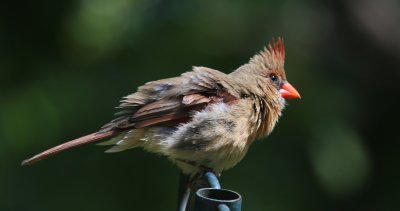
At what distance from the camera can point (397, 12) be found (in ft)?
21.5

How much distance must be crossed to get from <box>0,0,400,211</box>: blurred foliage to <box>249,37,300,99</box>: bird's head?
1.24 m

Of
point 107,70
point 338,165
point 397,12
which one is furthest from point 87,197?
point 397,12

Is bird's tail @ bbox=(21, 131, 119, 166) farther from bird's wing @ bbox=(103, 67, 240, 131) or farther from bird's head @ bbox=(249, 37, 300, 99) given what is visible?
bird's head @ bbox=(249, 37, 300, 99)

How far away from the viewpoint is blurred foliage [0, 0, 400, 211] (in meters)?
6.10

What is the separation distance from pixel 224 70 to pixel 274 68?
1729mm

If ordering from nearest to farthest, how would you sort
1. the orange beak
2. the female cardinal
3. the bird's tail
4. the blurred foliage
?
the bird's tail < the female cardinal < the orange beak < the blurred foliage

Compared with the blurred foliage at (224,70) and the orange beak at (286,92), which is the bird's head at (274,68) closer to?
the orange beak at (286,92)

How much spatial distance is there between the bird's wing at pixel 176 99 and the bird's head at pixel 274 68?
0.50m

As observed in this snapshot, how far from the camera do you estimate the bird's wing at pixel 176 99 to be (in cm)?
407

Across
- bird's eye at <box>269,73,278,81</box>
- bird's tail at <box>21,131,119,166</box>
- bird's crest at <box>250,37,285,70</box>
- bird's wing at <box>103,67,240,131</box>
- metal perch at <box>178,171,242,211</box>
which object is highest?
bird's crest at <box>250,37,285,70</box>

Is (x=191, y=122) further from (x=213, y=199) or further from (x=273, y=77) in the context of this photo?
(x=213, y=199)

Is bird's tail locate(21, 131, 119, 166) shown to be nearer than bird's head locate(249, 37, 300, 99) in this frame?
Yes

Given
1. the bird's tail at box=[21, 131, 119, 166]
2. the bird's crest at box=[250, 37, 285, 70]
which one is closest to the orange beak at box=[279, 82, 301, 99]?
the bird's crest at box=[250, 37, 285, 70]

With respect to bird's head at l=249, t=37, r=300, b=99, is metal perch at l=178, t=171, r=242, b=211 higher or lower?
lower
